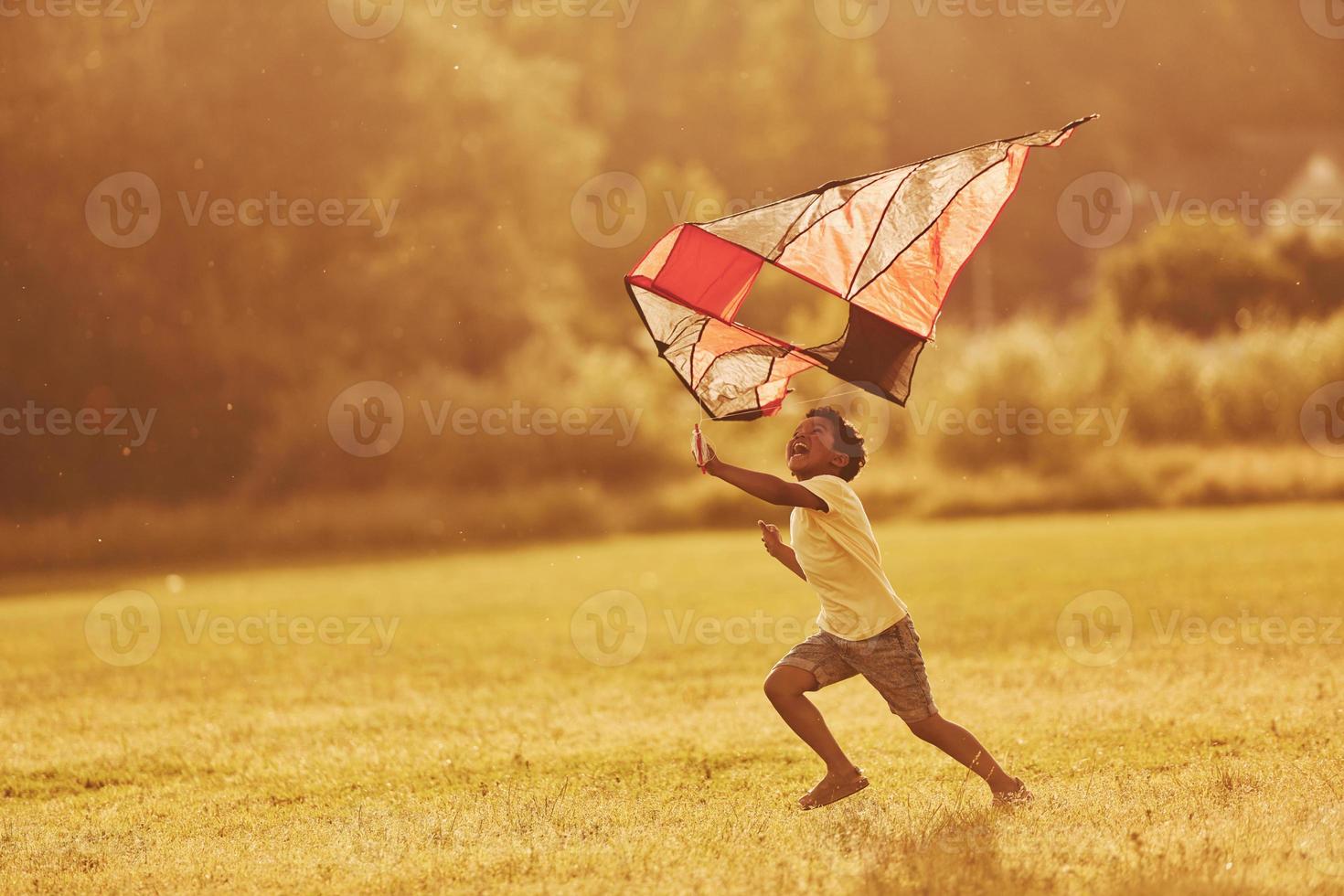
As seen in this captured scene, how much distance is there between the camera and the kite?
18.2ft

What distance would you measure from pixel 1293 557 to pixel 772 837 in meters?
11.7

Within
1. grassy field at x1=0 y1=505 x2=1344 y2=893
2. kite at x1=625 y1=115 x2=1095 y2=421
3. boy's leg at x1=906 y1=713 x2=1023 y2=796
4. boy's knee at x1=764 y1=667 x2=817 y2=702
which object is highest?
kite at x1=625 y1=115 x2=1095 y2=421

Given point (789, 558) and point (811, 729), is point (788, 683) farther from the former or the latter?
point (789, 558)

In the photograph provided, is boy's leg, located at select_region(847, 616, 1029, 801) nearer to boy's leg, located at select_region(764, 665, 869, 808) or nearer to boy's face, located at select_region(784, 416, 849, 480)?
boy's leg, located at select_region(764, 665, 869, 808)

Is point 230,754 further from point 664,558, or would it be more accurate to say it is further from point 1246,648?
point 664,558

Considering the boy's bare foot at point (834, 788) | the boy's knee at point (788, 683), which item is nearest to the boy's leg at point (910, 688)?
the boy's knee at point (788, 683)

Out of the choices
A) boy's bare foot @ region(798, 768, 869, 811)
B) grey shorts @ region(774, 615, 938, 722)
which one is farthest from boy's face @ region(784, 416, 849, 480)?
boy's bare foot @ region(798, 768, 869, 811)

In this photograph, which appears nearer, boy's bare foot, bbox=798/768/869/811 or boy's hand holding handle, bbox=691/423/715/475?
boy's hand holding handle, bbox=691/423/715/475

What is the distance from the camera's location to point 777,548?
5930 mm

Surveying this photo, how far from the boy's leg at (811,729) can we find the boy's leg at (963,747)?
346 millimetres

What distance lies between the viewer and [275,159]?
2317 centimetres

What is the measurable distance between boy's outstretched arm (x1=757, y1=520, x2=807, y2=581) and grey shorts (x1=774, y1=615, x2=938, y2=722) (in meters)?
0.36

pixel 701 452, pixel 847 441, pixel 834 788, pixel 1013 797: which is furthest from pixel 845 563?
pixel 1013 797

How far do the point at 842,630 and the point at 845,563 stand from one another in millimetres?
276
